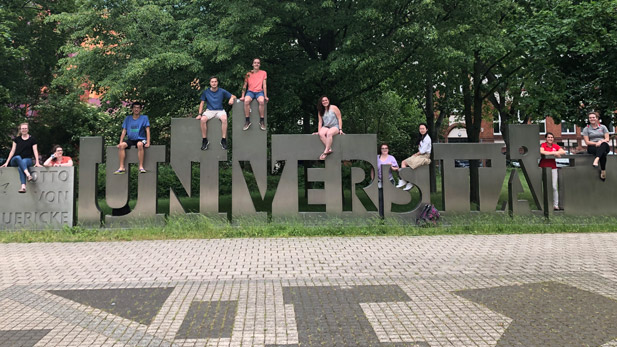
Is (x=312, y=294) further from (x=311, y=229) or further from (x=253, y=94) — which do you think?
(x=253, y=94)

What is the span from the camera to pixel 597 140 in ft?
33.4

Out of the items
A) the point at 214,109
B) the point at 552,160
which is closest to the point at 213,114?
the point at 214,109

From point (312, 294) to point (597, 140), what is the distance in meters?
8.85

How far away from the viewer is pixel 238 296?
16.0ft

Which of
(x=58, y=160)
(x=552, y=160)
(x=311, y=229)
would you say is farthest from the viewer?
(x=552, y=160)

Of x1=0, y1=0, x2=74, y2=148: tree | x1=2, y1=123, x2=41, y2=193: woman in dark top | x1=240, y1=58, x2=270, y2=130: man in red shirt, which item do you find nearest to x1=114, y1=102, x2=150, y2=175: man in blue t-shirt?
x1=2, y1=123, x2=41, y2=193: woman in dark top

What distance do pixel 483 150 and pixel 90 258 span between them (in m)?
8.65

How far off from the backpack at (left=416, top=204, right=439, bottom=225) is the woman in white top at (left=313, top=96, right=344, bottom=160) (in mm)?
2536

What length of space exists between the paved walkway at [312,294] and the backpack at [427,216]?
1.71 m

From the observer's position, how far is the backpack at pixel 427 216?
957 centimetres

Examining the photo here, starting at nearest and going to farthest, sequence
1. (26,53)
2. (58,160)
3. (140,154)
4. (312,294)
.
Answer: (312,294) < (140,154) < (58,160) < (26,53)

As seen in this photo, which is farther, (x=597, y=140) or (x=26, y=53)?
(x=26, y=53)

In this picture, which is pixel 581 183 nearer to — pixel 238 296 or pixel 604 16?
pixel 604 16

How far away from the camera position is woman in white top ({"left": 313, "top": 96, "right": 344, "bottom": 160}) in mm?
10023
